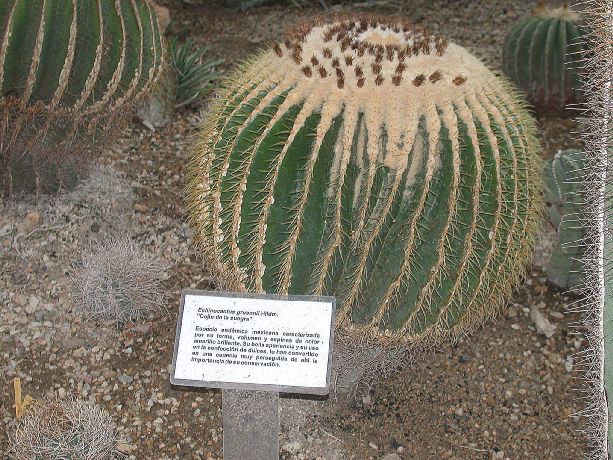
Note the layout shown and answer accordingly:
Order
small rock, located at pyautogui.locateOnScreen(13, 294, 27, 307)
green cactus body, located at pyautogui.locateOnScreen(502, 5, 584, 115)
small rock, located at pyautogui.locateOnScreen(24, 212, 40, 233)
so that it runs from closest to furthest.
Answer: small rock, located at pyautogui.locateOnScreen(13, 294, 27, 307)
small rock, located at pyautogui.locateOnScreen(24, 212, 40, 233)
green cactus body, located at pyautogui.locateOnScreen(502, 5, 584, 115)

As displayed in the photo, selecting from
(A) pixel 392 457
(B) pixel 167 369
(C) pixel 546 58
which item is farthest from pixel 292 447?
(C) pixel 546 58

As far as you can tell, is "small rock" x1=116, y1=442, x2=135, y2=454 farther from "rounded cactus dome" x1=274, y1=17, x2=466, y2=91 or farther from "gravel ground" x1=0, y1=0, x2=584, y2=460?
"rounded cactus dome" x1=274, y1=17, x2=466, y2=91

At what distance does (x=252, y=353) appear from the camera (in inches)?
77.5

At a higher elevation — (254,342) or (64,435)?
(254,342)

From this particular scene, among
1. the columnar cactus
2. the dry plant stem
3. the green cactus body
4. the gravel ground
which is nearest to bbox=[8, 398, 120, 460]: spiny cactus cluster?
the gravel ground

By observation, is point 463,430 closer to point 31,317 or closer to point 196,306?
point 196,306

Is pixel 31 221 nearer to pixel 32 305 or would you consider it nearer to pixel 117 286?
pixel 32 305

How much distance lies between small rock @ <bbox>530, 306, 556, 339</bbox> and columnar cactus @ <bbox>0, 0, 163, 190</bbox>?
1562 mm

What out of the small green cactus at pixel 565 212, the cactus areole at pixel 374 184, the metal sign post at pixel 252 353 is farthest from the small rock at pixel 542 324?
the metal sign post at pixel 252 353

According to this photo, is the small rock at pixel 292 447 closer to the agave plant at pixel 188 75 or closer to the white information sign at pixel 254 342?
the white information sign at pixel 254 342

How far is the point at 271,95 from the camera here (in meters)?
2.15

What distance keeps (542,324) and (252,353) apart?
1254 millimetres

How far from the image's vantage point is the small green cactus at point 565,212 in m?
2.73

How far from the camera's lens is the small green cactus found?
8.95 ft
